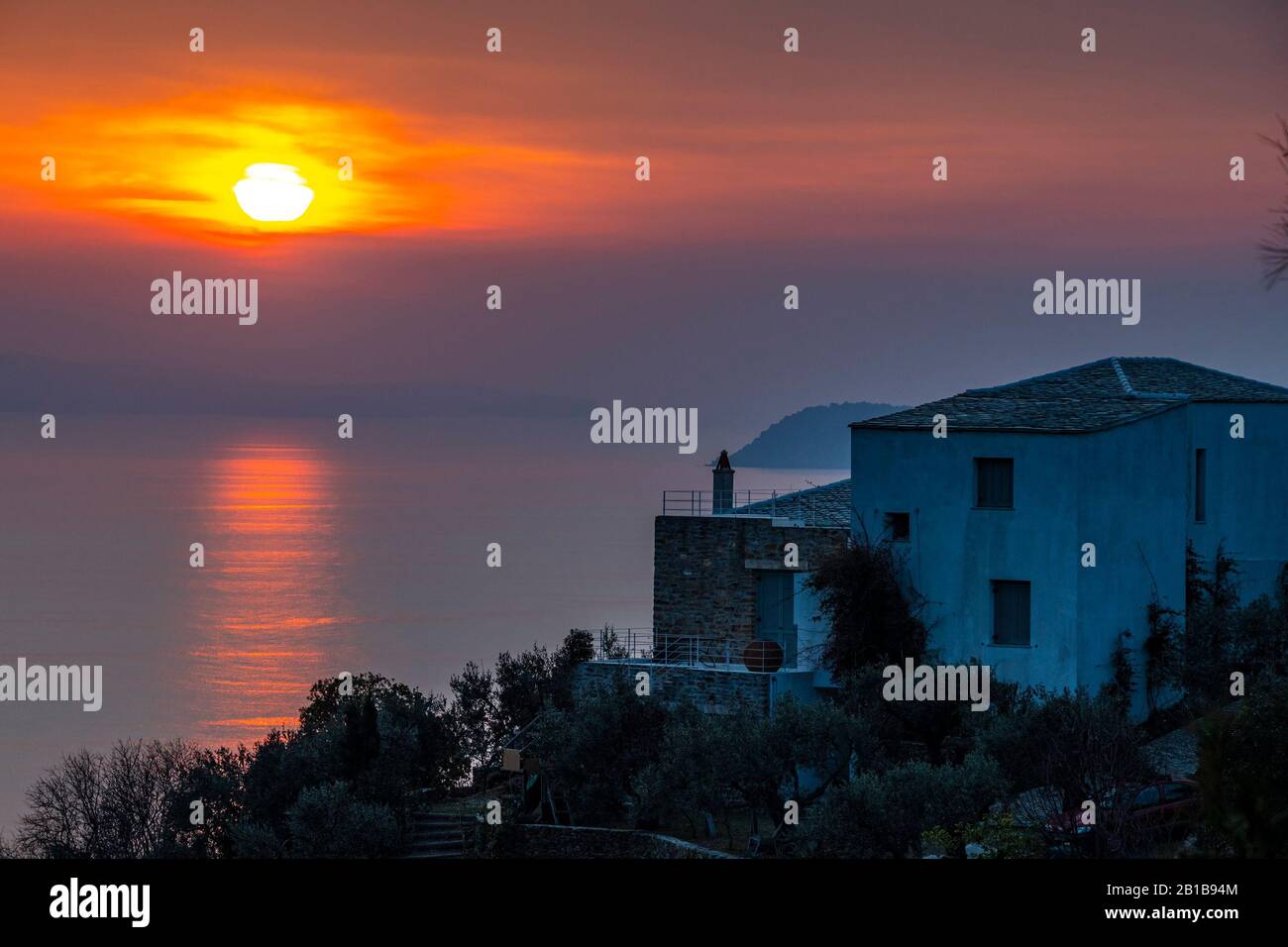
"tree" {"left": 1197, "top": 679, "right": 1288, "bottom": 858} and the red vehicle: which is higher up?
"tree" {"left": 1197, "top": 679, "right": 1288, "bottom": 858}

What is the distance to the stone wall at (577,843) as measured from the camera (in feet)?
86.3

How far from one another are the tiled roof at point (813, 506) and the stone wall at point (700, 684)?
3.87m

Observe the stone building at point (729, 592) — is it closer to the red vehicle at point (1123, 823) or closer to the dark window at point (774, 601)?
the dark window at point (774, 601)

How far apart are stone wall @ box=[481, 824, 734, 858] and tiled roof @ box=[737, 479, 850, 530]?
8201 millimetres

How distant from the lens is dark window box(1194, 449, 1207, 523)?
30.8m

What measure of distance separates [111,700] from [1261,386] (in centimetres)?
7356

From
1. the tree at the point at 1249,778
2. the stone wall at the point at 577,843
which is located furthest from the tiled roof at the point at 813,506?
the tree at the point at 1249,778

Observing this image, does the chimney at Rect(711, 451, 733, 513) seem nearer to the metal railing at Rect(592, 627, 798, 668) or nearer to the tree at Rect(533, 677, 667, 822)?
the metal railing at Rect(592, 627, 798, 668)

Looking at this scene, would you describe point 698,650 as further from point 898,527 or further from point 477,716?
point 477,716

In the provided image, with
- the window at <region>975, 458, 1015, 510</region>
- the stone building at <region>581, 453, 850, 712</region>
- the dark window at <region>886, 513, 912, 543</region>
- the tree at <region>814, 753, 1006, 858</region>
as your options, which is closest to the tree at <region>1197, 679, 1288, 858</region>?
the tree at <region>814, 753, 1006, 858</region>

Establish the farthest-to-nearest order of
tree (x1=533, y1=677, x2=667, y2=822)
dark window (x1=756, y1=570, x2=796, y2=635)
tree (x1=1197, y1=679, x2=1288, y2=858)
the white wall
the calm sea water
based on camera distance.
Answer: the calm sea water, dark window (x1=756, y1=570, x2=796, y2=635), tree (x1=533, y1=677, x2=667, y2=822), the white wall, tree (x1=1197, y1=679, x2=1288, y2=858)

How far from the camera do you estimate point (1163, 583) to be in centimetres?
2916
